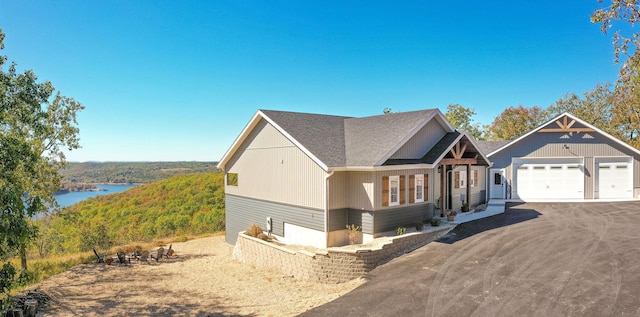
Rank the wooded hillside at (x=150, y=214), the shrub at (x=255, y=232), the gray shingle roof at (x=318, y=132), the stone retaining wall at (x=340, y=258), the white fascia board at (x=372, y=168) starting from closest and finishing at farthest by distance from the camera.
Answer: the stone retaining wall at (x=340, y=258) → the white fascia board at (x=372, y=168) → the gray shingle roof at (x=318, y=132) → the shrub at (x=255, y=232) → the wooded hillside at (x=150, y=214)

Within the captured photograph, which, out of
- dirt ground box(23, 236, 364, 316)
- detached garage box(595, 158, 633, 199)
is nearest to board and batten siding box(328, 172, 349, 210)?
dirt ground box(23, 236, 364, 316)

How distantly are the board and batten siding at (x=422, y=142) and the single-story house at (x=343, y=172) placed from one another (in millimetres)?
47

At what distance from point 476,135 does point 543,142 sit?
98.8 ft

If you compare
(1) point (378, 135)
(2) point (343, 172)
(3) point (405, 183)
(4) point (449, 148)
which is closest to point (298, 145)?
(2) point (343, 172)

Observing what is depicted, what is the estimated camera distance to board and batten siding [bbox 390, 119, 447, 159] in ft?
53.5

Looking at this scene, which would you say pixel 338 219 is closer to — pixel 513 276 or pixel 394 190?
pixel 394 190

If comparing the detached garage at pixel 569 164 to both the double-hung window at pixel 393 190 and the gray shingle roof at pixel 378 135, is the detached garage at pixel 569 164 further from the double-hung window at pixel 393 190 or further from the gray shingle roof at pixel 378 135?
the double-hung window at pixel 393 190

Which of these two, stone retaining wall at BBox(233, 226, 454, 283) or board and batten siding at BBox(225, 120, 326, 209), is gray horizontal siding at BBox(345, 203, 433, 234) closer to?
stone retaining wall at BBox(233, 226, 454, 283)

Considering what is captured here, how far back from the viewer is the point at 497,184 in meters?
25.1

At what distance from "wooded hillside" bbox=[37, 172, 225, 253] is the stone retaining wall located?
1744 cm

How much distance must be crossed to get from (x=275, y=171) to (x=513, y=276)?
11.2 meters

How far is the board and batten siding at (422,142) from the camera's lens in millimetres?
16297

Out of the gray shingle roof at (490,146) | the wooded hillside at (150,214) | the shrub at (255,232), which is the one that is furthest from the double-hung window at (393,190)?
the wooded hillside at (150,214)

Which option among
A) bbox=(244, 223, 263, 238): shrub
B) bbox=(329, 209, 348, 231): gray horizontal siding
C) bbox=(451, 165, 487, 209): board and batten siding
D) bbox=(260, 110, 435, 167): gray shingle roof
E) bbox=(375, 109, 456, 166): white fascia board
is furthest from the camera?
bbox=(451, 165, 487, 209): board and batten siding
